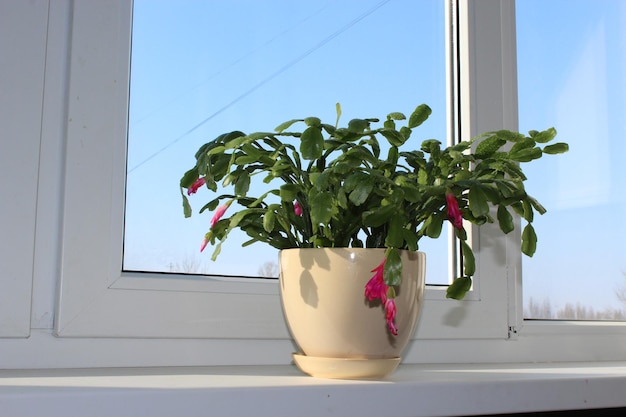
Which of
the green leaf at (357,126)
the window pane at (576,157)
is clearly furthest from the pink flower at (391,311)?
the window pane at (576,157)

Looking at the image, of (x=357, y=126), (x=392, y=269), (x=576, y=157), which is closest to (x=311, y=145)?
(x=357, y=126)

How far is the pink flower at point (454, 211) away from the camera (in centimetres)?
88

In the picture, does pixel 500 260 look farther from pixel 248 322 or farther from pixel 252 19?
pixel 252 19

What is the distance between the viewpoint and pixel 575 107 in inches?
57.9

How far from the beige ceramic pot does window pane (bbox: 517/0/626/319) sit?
1.82ft

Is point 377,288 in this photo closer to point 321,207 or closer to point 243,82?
point 321,207

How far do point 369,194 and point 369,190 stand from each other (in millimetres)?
71

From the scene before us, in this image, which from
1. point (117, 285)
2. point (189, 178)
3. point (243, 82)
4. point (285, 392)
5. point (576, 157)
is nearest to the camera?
point (285, 392)

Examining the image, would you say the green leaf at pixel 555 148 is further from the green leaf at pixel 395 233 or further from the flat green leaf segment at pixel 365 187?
the green leaf at pixel 395 233

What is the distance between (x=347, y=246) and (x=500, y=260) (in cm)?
48

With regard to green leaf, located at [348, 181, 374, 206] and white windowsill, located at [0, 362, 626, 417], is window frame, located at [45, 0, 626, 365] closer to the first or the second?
white windowsill, located at [0, 362, 626, 417]

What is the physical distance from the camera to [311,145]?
84cm

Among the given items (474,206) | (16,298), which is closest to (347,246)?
(474,206)

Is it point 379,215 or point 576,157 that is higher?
point 576,157
